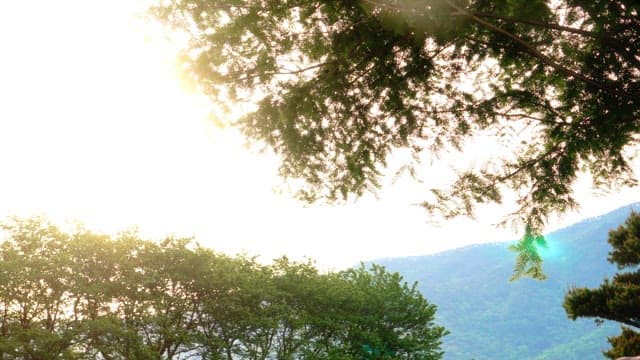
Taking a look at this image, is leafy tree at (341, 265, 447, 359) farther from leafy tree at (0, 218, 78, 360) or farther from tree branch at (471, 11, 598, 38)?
tree branch at (471, 11, 598, 38)

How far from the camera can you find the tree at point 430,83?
197 inches

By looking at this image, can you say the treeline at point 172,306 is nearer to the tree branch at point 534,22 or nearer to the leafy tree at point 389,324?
the leafy tree at point 389,324

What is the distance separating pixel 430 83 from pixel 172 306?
18318 millimetres

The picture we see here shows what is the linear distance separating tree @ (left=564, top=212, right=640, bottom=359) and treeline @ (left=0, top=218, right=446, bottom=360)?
39.3ft

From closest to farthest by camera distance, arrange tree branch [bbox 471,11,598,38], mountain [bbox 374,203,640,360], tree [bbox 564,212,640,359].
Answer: tree branch [bbox 471,11,598,38]
tree [bbox 564,212,640,359]
mountain [bbox 374,203,640,360]

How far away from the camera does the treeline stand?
19.5 m

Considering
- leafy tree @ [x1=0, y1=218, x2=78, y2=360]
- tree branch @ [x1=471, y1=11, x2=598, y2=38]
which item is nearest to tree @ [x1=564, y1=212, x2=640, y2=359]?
tree branch @ [x1=471, y1=11, x2=598, y2=38]

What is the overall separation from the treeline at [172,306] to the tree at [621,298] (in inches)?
472

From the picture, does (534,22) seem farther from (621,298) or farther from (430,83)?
(621,298)

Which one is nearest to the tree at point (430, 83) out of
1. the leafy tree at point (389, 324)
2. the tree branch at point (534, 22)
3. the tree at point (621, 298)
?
the tree branch at point (534, 22)

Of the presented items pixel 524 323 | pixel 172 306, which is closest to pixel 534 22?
pixel 172 306

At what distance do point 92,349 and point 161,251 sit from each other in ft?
14.7

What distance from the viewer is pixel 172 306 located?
21797 millimetres

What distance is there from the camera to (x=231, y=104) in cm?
597
